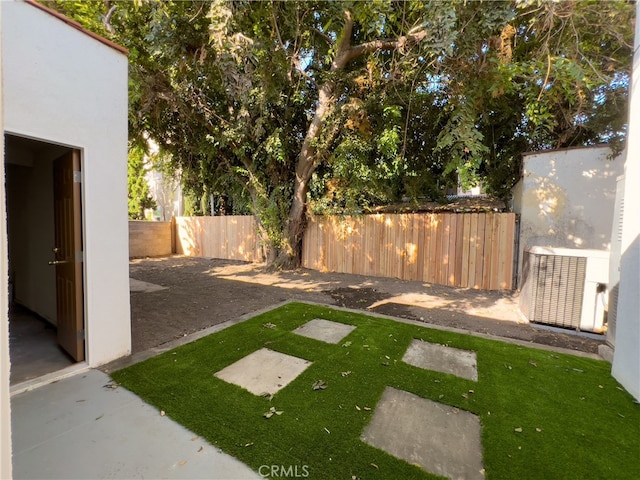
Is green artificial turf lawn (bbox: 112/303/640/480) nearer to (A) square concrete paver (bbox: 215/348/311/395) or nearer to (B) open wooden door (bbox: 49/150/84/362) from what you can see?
(A) square concrete paver (bbox: 215/348/311/395)

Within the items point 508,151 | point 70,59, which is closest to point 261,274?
point 70,59

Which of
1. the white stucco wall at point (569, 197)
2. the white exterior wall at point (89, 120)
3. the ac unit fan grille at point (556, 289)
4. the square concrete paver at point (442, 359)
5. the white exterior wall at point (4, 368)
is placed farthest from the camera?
the white stucco wall at point (569, 197)

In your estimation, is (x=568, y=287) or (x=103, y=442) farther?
(x=568, y=287)

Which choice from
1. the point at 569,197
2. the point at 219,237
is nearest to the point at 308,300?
the point at 569,197

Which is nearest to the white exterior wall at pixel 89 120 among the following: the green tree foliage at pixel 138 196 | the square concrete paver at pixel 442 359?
the square concrete paver at pixel 442 359

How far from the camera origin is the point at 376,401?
100 inches

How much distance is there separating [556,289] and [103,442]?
5579mm

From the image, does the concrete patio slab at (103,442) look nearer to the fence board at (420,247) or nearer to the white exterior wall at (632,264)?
the white exterior wall at (632,264)

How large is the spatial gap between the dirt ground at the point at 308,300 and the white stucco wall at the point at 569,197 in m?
1.67

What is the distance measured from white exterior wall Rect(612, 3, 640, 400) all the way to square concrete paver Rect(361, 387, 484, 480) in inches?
71.3

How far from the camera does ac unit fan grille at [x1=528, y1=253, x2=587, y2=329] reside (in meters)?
4.05

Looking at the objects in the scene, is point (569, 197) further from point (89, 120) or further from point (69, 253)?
point (69, 253)

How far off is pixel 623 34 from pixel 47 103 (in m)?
7.54

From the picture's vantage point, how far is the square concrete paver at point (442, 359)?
3.12 meters
